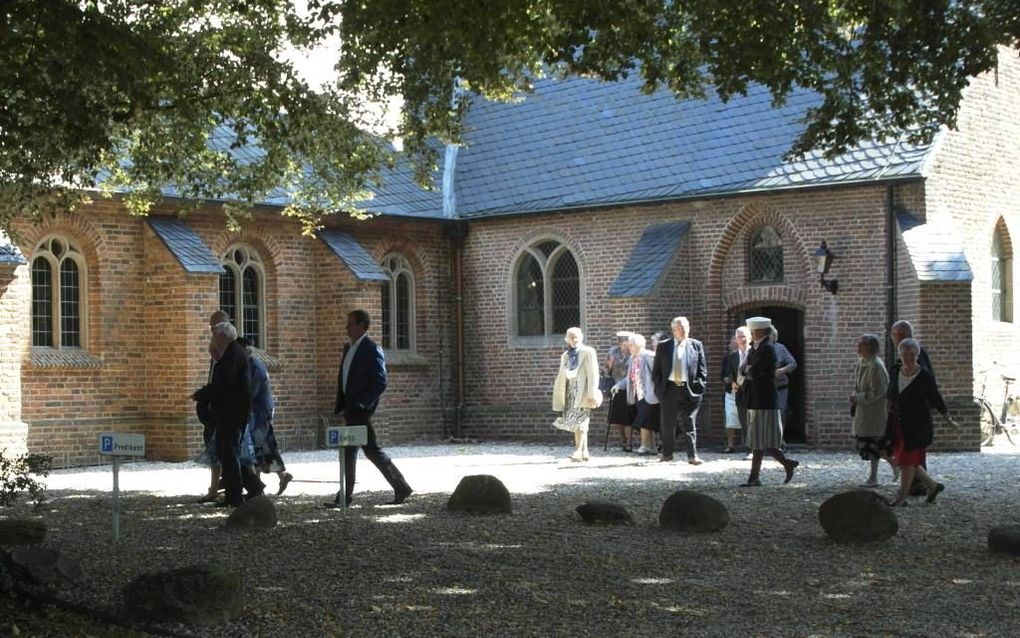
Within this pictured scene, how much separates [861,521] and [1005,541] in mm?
1071

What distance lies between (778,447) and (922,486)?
1.54 meters

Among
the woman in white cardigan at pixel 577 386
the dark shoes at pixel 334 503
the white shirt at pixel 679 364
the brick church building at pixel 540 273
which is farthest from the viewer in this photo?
the brick church building at pixel 540 273

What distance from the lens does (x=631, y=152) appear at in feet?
82.9

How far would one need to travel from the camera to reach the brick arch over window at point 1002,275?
2470 centimetres

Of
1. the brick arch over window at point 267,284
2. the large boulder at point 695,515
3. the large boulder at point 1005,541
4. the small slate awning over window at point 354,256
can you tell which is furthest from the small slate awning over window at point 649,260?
the large boulder at point 1005,541

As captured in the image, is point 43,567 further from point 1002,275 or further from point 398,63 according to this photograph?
point 1002,275

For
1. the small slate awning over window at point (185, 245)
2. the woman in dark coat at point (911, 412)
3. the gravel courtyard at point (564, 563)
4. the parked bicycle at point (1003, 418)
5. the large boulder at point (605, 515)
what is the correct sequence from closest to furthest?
the gravel courtyard at point (564, 563), the large boulder at point (605, 515), the woman in dark coat at point (911, 412), the small slate awning over window at point (185, 245), the parked bicycle at point (1003, 418)

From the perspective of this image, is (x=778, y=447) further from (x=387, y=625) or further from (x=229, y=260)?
(x=229, y=260)

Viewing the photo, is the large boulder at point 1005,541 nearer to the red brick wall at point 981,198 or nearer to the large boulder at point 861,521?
the large boulder at point 861,521

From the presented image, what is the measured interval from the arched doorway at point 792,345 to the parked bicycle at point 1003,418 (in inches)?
111


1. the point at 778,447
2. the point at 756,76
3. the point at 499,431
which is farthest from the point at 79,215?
the point at 756,76

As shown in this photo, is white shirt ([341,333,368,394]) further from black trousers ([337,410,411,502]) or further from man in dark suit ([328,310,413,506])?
black trousers ([337,410,411,502])

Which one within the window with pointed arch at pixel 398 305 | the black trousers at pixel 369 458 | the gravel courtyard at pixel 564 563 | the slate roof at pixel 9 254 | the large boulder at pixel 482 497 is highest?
the slate roof at pixel 9 254

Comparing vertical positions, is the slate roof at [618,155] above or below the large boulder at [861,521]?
above
